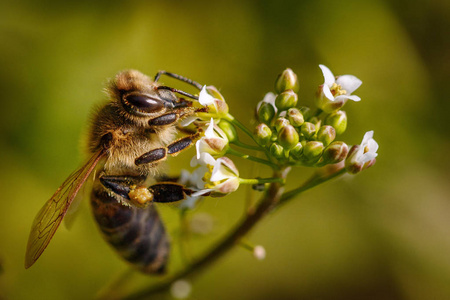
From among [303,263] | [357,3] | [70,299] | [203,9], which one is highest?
[357,3]

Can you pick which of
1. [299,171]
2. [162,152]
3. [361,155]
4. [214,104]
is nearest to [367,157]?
[361,155]

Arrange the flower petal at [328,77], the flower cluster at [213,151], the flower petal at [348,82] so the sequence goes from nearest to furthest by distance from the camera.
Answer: the flower cluster at [213,151] → the flower petal at [328,77] → the flower petal at [348,82]

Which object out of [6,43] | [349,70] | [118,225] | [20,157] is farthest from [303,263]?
[6,43]

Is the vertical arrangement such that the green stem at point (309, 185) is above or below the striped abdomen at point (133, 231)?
above

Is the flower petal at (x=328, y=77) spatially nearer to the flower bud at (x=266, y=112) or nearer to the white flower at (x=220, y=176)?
the flower bud at (x=266, y=112)

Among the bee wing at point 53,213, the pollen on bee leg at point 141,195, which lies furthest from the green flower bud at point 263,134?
the bee wing at point 53,213

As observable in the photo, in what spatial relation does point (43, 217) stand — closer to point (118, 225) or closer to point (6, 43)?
point (118, 225)
